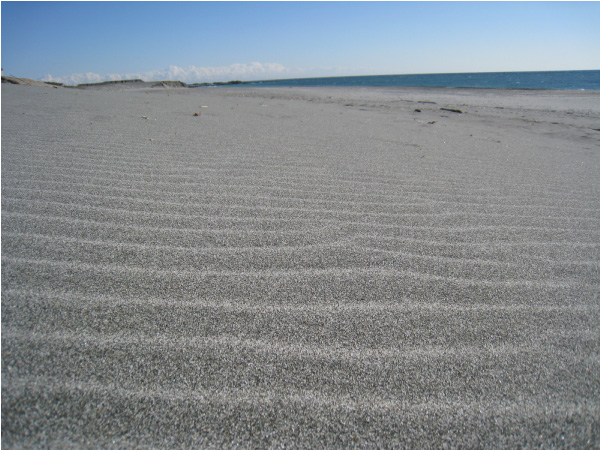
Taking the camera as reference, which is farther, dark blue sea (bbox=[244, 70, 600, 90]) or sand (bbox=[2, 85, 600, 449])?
dark blue sea (bbox=[244, 70, 600, 90])

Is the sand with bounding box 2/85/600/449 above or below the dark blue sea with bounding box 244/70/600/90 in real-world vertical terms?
below

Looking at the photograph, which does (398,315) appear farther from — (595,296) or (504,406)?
(595,296)

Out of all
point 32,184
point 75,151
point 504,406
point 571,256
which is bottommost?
point 504,406

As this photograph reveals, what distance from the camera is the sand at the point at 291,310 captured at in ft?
2.61

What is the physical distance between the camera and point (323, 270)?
1356mm

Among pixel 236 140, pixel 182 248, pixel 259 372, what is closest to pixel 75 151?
pixel 236 140

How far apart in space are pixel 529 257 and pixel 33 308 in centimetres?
191

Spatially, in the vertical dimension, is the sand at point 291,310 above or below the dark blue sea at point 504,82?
below

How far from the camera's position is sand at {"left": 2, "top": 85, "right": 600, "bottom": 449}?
0.79m

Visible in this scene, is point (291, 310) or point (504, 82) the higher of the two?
point (504, 82)

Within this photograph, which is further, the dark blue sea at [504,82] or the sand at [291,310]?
the dark blue sea at [504,82]

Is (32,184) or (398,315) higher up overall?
(32,184)

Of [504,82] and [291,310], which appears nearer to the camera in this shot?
[291,310]

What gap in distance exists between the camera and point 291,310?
1.13 meters
